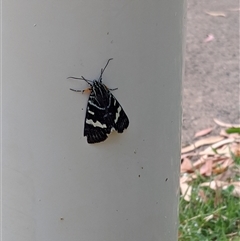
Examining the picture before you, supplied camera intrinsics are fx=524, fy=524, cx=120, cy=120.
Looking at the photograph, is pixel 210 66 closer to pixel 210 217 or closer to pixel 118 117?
pixel 210 217

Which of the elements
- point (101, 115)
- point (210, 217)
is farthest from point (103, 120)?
point (210, 217)

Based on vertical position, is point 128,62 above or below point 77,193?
above

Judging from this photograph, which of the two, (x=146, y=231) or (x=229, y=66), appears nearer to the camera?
(x=146, y=231)

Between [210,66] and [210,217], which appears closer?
[210,217]

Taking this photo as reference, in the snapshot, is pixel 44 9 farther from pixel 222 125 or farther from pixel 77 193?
pixel 222 125

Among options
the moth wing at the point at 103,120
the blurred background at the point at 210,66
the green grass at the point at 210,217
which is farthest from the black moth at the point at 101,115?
the blurred background at the point at 210,66

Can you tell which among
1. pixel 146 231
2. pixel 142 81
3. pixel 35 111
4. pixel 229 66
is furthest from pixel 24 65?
pixel 229 66

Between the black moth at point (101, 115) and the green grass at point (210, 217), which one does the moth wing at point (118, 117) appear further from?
the green grass at point (210, 217)
